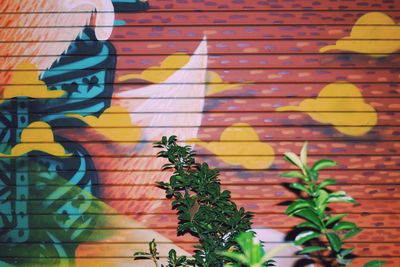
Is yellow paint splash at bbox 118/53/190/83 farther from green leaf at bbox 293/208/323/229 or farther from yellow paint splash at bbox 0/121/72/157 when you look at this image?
green leaf at bbox 293/208/323/229

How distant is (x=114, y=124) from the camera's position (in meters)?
3.58

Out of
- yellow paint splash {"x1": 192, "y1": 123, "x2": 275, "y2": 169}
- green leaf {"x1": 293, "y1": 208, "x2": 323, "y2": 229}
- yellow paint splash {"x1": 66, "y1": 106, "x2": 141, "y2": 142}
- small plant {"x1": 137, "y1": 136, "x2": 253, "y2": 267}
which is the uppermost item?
yellow paint splash {"x1": 66, "y1": 106, "x2": 141, "y2": 142}

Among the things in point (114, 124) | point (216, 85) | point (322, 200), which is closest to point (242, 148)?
point (216, 85)

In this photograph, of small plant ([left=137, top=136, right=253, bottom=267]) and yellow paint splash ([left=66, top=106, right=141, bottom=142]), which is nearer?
small plant ([left=137, top=136, right=253, bottom=267])

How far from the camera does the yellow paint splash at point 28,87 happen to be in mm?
3600

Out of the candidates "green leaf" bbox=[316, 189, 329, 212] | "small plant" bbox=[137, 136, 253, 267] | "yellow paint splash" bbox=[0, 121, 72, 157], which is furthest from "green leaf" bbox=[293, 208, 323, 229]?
"yellow paint splash" bbox=[0, 121, 72, 157]

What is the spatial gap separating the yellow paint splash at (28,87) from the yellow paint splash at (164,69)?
69 cm

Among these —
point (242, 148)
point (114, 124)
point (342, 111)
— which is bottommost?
point (242, 148)

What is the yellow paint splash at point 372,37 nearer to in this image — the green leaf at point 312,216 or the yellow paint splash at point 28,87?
the yellow paint splash at point 28,87

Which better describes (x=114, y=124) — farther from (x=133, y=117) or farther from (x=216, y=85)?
(x=216, y=85)

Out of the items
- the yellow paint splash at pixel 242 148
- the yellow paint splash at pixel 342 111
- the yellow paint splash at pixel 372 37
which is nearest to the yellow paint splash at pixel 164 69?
the yellow paint splash at pixel 242 148

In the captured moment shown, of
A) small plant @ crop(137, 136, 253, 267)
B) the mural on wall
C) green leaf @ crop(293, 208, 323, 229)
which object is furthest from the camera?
the mural on wall

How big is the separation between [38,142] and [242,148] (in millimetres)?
1749

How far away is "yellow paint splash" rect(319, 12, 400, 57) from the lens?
3.61 meters
